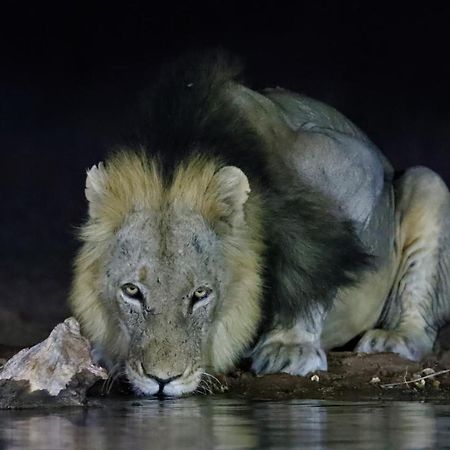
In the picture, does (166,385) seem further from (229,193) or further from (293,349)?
(293,349)

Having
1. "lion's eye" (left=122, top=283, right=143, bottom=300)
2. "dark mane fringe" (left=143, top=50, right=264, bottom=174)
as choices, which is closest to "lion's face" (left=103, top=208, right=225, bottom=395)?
"lion's eye" (left=122, top=283, right=143, bottom=300)

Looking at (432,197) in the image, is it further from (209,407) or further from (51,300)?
(209,407)

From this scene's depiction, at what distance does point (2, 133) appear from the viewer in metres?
11.3

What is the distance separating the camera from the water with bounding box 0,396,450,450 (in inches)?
223

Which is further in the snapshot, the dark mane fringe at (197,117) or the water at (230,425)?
the dark mane fringe at (197,117)

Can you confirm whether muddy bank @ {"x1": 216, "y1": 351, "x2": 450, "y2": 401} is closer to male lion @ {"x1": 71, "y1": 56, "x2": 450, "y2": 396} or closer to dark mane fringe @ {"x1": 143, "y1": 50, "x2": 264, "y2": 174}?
male lion @ {"x1": 71, "y1": 56, "x2": 450, "y2": 396}

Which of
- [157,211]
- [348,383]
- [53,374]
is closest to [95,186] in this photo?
[157,211]

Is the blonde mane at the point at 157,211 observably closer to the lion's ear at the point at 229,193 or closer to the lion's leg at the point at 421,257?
the lion's ear at the point at 229,193

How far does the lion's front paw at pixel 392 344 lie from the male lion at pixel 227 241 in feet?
0.03

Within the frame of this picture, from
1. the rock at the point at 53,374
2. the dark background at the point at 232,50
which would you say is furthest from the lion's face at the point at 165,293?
the dark background at the point at 232,50

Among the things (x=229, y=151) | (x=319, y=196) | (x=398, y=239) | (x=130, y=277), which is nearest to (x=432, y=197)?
(x=398, y=239)

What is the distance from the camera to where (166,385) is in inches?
286

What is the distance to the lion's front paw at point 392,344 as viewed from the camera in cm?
882

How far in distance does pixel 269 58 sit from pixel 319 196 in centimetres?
316
